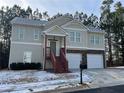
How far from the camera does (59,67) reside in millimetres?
20375

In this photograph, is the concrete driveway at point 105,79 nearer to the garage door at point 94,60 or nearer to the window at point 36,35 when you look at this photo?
the garage door at point 94,60

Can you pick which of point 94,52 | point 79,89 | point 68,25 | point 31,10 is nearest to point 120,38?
point 94,52

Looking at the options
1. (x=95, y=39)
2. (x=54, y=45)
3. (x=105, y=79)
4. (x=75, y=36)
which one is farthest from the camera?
(x=95, y=39)

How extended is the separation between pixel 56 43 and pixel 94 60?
626 centimetres

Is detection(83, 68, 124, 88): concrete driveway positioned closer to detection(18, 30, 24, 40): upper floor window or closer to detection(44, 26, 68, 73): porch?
detection(44, 26, 68, 73): porch

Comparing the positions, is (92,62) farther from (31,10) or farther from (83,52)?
(31,10)

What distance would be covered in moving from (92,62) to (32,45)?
29.4ft

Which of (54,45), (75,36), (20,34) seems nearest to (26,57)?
(20,34)

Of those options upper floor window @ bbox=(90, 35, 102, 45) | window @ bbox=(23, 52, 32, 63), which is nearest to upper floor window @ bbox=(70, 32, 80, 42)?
upper floor window @ bbox=(90, 35, 102, 45)

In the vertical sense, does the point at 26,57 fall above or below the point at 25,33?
below

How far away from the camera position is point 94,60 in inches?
1062

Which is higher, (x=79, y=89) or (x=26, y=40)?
(x=26, y=40)

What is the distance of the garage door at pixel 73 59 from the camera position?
25469 mm

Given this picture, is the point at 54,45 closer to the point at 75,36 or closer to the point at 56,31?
the point at 56,31
